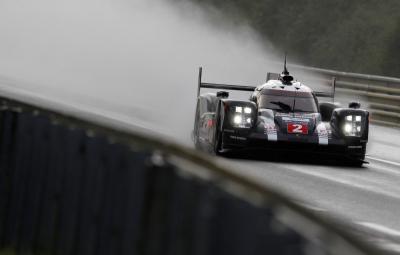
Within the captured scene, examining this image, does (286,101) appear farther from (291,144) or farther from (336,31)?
(336,31)

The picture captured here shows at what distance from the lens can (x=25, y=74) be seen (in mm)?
31891

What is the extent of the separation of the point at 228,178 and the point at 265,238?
16.9 inches

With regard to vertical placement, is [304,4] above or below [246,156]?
above

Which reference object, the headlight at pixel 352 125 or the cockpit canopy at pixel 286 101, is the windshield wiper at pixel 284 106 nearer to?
the cockpit canopy at pixel 286 101

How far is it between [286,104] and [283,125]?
72cm

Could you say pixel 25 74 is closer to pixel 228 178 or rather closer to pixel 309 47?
pixel 309 47

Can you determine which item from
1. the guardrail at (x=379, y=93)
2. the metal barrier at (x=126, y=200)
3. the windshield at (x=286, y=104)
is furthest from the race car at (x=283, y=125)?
the guardrail at (x=379, y=93)

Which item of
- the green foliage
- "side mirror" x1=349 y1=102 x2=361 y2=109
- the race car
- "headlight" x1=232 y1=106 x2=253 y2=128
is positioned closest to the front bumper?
the race car

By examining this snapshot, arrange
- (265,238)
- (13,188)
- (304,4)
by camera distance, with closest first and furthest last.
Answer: (265,238) → (13,188) → (304,4)

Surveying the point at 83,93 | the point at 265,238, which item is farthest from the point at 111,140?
the point at 83,93

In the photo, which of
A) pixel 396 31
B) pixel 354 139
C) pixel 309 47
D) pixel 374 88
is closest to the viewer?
pixel 354 139

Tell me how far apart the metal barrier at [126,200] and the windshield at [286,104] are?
8.00 m

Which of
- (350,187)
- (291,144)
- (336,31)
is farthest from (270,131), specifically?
(336,31)

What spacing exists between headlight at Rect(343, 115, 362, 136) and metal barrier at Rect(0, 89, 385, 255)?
8.00 m
